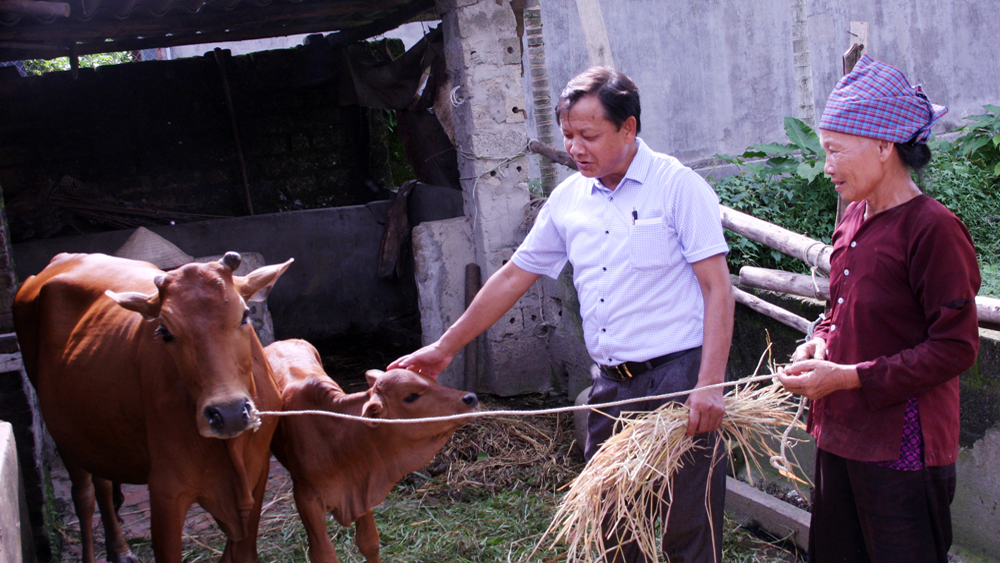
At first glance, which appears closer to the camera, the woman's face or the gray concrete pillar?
the woman's face

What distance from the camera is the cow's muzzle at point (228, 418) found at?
276 cm

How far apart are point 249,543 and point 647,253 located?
2.05 m

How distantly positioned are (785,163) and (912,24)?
7.72 metres

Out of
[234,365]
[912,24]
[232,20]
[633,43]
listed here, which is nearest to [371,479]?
[234,365]

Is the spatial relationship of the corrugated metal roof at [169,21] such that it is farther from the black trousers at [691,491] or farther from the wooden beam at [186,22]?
the black trousers at [691,491]

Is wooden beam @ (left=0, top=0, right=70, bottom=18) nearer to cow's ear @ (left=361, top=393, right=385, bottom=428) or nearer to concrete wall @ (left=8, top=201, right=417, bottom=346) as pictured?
concrete wall @ (left=8, top=201, right=417, bottom=346)

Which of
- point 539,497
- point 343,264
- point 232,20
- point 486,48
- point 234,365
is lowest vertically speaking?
point 539,497

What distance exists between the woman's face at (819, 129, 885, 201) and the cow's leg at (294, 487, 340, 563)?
7.34 feet

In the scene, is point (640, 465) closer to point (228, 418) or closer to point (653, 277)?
point (653, 277)

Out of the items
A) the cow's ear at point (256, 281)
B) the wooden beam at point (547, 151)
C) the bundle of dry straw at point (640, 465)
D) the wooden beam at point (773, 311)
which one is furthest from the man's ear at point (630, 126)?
the wooden beam at point (547, 151)

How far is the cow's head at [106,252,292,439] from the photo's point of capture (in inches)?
109

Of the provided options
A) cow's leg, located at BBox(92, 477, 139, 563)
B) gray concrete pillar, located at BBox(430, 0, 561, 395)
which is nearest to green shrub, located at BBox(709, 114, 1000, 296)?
gray concrete pillar, located at BBox(430, 0, 561, 395)

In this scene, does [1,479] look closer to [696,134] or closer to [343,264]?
[343,264]

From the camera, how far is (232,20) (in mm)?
7078
